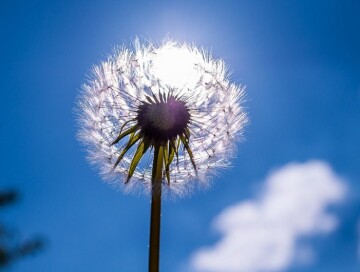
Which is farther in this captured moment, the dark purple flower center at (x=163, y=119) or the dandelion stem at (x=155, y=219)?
the dark purple flower center at (x=163, y=119)

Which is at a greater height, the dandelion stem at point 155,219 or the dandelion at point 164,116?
the dandelion at point 164,116

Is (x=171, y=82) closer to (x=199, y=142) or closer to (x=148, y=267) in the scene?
(x=199, y=142)

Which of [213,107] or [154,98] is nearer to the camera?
[154,98]

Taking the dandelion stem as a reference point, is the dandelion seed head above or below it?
above

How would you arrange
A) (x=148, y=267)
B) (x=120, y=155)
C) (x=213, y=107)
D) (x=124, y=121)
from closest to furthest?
(x=148, y=267), (x=120, y=155), (x=124, y=121), (x=213, y=107)

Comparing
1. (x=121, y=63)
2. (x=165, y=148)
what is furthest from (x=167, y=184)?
(x=121, y=63)

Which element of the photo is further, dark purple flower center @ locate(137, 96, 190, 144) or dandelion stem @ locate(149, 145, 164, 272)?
dark purple flower center @ locate(137, 96, 190, 144)

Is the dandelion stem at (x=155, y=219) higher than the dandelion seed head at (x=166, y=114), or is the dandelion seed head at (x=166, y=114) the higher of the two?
the dandelion seed head at (x=166, y=114)

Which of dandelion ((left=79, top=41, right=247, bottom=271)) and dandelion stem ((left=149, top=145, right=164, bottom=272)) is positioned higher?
dandelion ((left=79, top=41, right=247, bottom=271))

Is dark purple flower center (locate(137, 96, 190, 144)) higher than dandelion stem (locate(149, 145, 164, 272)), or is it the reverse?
dark purple flower center (locate(137, 96, 190, 144))

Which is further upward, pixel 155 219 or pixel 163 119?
pixel 163 119

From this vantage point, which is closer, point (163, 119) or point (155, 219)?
point (155, 219)
